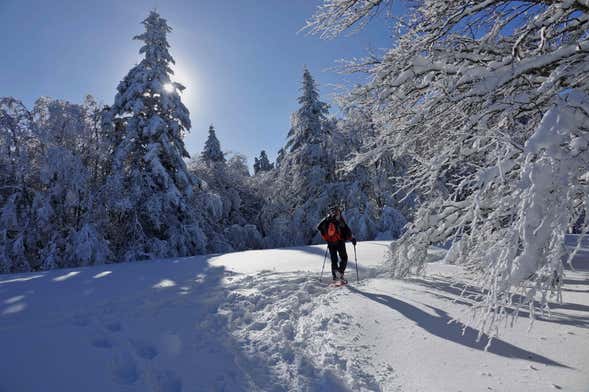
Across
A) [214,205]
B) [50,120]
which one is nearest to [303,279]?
[214,205]

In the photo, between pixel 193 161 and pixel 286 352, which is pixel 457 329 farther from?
pixel 193 161

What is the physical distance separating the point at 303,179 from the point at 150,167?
321 inches

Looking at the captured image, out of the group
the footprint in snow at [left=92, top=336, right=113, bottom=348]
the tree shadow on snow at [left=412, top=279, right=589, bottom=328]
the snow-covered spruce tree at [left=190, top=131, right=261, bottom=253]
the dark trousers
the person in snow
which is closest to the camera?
the footprint in snow at [left=92, top=336, right=113, bottom=348]

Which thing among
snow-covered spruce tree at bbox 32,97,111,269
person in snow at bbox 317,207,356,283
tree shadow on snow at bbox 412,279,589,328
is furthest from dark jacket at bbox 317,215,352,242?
snow-covered spruce tree at bbox 32,97,111,269

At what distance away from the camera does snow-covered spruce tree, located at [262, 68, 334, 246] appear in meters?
17.7

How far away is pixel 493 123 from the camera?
4.34 meters

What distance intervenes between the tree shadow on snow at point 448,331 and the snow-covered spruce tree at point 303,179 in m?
12.7

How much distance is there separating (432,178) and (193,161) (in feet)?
61.9

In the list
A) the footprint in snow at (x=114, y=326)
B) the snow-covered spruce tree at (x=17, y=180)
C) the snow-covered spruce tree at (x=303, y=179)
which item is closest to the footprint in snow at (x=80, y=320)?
the footprint in snow at (x=114, y=326)

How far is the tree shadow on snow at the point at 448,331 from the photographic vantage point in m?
2.96

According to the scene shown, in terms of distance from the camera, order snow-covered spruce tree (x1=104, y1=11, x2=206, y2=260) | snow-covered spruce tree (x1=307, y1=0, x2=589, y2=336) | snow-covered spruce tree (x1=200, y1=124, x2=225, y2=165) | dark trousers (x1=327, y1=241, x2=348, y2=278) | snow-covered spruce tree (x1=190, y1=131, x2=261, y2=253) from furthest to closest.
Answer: snow-covered spruce tree (x1=200, y1=124, x2=225, y2=165)
snow-covered spruce tree (x1=190, y1=131, x2=261, y2=253)
snow-covered spruce tree (x1=104, y1=11, x2=206, y2=260)
dark trousers (x1=327, y1=241, x2=348, y2=278)
snow-covered spruce tree (x1=307, y1=0, x2=589, y2=336)

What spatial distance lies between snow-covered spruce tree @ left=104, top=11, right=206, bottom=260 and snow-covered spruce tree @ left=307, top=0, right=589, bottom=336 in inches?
403

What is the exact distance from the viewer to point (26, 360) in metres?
3.00

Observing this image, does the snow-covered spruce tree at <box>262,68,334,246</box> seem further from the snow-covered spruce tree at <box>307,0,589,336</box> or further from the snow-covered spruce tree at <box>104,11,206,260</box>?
the snow-covered spruce tree at <box>307,0,589,336</box>
